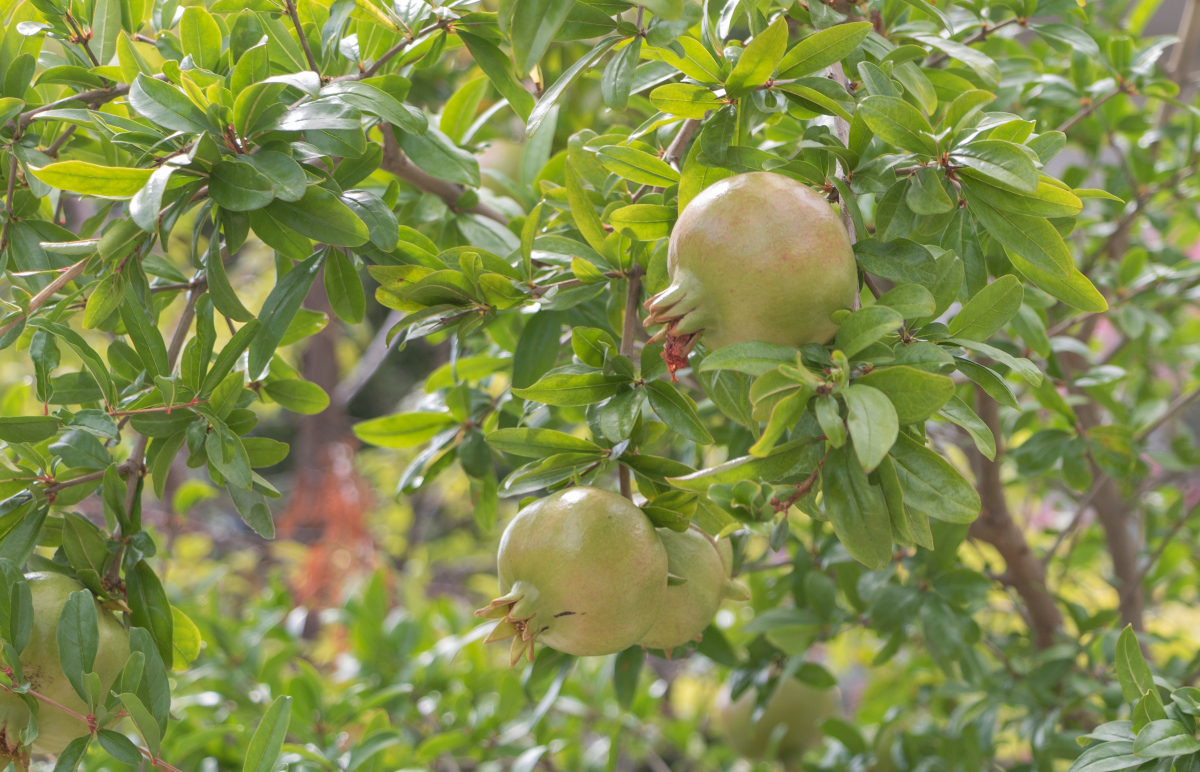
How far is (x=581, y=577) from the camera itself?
536 millimetres

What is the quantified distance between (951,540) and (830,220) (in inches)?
22.2

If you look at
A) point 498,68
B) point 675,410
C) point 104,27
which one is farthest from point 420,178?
point 675,410

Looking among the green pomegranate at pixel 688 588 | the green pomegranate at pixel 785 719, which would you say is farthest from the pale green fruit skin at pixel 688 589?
the green pomegranate at pixel 785 719

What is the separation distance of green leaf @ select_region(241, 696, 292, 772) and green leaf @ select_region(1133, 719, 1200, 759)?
575mm

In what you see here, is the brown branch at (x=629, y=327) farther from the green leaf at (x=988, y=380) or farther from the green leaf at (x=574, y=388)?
the green leaf at (x=988, y=380)

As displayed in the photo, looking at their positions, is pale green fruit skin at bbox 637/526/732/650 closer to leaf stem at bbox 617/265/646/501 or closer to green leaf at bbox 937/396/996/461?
leaf stem at bbox 617/265/646/501

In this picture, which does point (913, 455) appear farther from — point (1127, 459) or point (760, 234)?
point (1127, 459)

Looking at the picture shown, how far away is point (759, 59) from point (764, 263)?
15cm

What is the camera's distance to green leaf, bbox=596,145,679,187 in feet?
1.98

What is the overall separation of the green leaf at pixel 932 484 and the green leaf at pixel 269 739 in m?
0.45

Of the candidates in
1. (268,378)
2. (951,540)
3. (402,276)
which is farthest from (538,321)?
Result: (951,540)

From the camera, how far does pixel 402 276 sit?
0.64m

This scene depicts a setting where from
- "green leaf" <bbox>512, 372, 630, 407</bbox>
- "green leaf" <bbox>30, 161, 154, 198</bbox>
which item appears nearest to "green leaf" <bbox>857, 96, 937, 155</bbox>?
"green leaf" <bbox>512, 372, 630, 407</bbox>

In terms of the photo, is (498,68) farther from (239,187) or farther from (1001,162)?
(1001,162)
